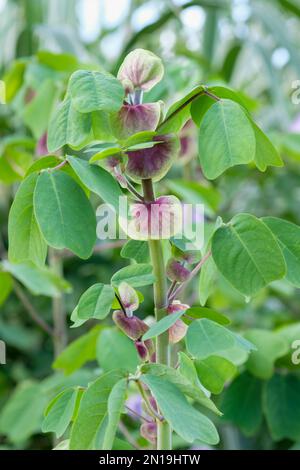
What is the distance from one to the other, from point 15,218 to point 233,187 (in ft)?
4.05

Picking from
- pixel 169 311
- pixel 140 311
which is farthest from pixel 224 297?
pixel 169 311

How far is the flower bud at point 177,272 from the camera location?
448 mm

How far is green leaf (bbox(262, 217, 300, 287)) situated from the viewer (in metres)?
0.44

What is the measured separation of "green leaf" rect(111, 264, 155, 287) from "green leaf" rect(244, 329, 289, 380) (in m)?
0.36

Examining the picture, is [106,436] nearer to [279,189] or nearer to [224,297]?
[224,297]

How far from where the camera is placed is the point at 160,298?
0.44 metres

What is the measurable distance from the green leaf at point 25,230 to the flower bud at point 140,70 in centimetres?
8

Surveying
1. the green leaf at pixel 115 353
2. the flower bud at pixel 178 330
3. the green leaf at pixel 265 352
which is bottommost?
the green leaf at pixel 265 352

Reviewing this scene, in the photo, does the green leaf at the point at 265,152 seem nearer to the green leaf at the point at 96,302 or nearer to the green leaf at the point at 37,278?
the green leaf at the point at 96,302

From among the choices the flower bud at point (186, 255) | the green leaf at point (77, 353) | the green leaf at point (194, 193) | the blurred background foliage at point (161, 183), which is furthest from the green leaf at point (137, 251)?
the green leaf at point (194, 193)

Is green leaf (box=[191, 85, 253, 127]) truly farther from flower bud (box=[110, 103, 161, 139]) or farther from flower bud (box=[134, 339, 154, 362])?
flower bud (box=[134, 339, 154, 362])

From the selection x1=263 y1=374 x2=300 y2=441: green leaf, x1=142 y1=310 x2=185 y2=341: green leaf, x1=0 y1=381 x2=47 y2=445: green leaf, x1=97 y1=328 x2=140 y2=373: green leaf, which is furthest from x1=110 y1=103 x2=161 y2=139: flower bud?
x1=0 y1=381 x2=47 y2=445: green leaf

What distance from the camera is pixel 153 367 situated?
406 mm

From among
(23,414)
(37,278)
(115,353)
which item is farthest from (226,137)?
(23,414)
